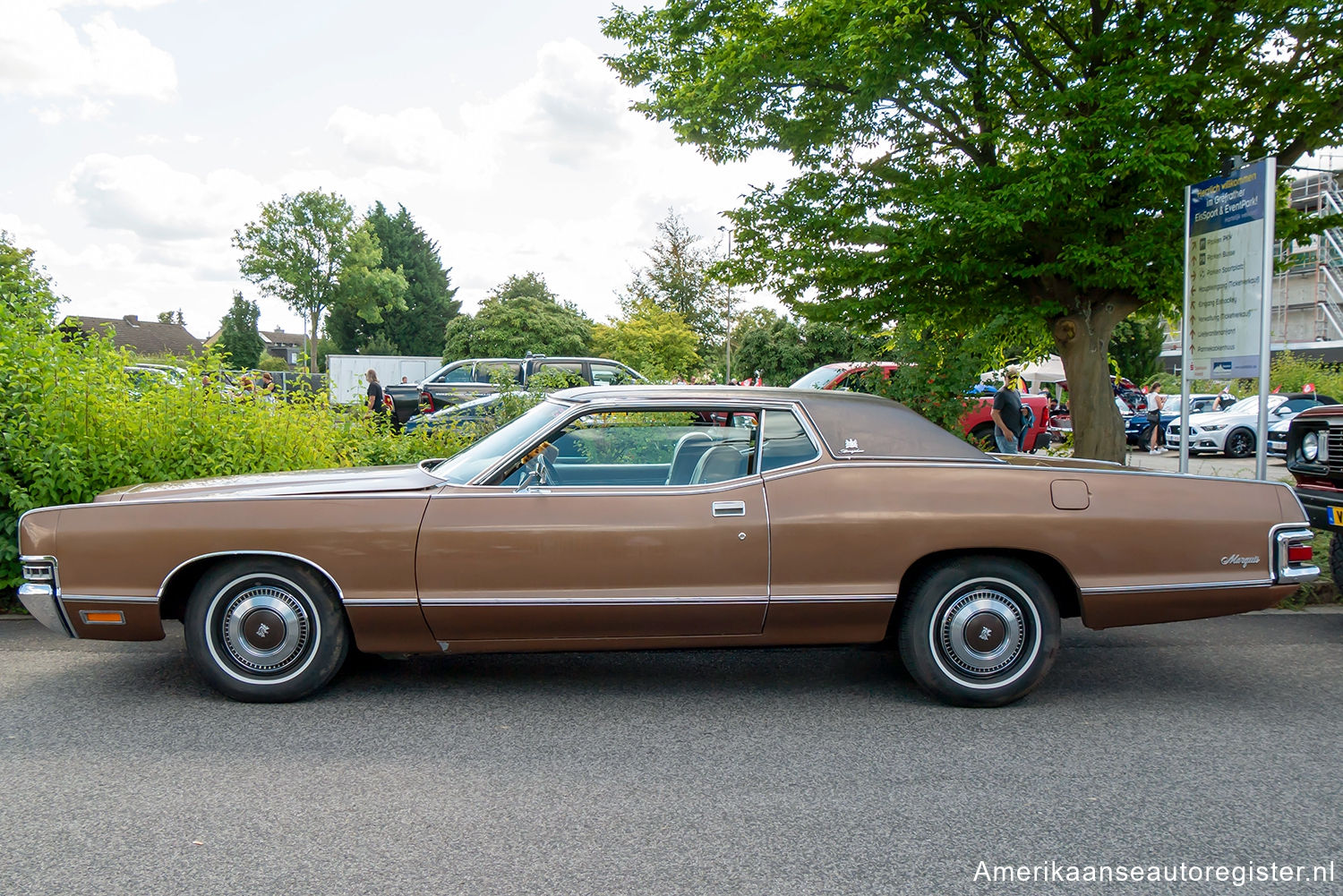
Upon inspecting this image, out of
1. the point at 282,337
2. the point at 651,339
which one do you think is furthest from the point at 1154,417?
the point at 282,337

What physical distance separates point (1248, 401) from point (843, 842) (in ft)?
75.4

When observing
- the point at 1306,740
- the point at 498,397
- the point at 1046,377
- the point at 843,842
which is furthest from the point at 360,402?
the point at 1046,377

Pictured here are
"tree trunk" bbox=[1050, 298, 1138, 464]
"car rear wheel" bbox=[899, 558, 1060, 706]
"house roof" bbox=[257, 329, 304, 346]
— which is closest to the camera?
"car rear wheel" bbox=[899, 558, 1060, 706]

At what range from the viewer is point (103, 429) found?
6.45 meters

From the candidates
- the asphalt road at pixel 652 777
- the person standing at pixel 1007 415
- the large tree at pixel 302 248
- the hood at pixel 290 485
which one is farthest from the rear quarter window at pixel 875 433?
the large tree at pixel 302 248

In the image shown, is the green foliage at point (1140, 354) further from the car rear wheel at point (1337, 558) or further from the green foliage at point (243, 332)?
the green foliage at point (243, 332)

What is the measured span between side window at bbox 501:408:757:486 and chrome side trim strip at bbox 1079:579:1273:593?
1703 millimetres

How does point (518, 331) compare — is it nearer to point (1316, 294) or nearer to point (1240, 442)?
point (1240, 442)

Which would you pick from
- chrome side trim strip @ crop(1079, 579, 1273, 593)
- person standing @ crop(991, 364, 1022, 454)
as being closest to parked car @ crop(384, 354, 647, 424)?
person standing @ crop(991, 364, 1022, 454)

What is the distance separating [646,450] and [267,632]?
1.94 meters

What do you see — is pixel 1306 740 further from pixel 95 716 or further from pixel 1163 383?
pixel 1163 383

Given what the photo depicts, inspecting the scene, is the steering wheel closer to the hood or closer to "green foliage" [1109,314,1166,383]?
the hood

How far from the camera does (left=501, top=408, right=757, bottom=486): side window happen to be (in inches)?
176

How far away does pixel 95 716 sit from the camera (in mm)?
4152
